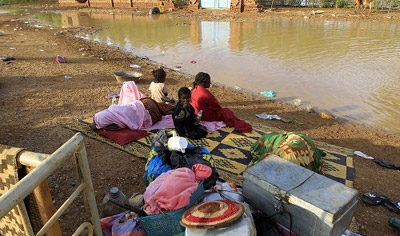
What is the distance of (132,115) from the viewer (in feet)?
17.0

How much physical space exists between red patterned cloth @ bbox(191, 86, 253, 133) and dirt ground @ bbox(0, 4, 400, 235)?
92 cm

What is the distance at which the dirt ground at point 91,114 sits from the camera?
379 cm

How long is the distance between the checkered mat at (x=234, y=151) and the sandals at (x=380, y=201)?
28 cm

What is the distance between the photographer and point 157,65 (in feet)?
35.6

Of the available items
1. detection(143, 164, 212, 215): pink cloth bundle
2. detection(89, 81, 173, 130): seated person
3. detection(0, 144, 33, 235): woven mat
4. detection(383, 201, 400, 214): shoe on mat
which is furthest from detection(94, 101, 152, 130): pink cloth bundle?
detection(383, 201, 400, 214): shoe on mat

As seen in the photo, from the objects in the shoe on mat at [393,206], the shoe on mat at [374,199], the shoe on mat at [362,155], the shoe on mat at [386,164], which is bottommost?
the shoe on mat at [386,164]

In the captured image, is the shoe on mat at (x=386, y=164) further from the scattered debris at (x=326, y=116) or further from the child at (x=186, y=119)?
the child at (x=186, y=119)

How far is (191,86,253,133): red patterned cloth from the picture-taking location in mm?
5625

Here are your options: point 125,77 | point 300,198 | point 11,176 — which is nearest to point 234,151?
point 300,198

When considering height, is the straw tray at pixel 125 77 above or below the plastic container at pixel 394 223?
above

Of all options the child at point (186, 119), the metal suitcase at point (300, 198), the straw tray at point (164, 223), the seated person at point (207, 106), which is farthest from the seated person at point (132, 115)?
the metal suitcase at point (300, 198)

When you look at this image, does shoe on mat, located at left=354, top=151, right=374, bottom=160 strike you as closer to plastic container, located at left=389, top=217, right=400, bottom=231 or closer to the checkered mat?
the checkered mat

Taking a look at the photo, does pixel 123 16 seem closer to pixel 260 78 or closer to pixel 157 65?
pixel 157 65

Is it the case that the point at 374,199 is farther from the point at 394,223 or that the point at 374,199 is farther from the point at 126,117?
the point at 126,117
